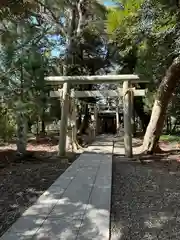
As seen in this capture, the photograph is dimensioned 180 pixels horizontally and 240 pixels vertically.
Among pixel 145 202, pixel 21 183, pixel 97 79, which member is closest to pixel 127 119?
pixel 97 79

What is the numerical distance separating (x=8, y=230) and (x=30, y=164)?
441 centimetres

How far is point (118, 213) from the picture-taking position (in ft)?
12.1

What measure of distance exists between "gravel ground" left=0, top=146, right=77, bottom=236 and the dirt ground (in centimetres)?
108

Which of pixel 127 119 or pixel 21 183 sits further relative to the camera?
pixel 127 119

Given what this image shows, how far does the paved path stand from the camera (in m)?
2.88

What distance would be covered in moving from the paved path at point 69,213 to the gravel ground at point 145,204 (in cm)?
15

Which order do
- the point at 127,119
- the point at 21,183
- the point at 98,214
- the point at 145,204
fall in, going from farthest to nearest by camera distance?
the point at 127,119 → the point at 21,183 → the point at 145,204 → the point at 98,214

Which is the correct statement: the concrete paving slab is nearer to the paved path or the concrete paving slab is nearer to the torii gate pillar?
the paved path

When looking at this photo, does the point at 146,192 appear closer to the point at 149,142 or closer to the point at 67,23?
the point at 149,142

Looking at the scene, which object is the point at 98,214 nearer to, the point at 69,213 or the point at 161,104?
the point at 69,213

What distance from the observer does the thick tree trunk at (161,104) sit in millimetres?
8477

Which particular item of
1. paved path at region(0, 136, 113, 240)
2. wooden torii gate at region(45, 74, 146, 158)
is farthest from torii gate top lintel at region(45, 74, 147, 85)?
paved path at region(0, 136, 113, 240)

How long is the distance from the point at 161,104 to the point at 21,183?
16.9 ft

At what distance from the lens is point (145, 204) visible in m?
4.10
